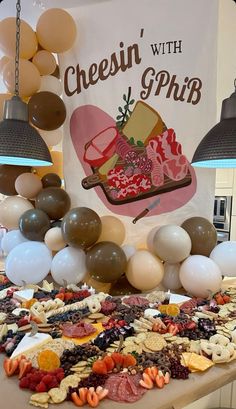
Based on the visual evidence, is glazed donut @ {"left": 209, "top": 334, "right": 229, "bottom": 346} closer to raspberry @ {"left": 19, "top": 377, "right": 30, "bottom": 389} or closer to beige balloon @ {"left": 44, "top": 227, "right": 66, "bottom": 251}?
raspberry @ {"left": 19, "top": 377, "right": 30, "bottom": 389}

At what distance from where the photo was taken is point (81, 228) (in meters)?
2.11

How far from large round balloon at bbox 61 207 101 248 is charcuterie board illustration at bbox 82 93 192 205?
0.45 meters

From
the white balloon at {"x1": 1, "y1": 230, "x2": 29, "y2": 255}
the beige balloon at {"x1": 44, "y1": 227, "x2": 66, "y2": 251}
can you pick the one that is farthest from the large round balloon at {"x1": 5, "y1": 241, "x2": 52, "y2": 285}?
the white balloon at {"x1": 1, "y1": 230, "x2": 29, "y2": 255}

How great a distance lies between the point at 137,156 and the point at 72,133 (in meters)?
0.57

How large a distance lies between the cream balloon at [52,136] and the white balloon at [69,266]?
3.08ft

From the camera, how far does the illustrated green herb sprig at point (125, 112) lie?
2543 mm

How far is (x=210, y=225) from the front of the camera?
2.33 meters

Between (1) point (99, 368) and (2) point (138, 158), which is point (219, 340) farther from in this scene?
(2) point (138, 158)

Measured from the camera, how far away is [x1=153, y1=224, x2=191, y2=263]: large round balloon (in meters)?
2.13

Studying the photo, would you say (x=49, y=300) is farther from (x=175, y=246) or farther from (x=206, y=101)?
(x=206, y=101)

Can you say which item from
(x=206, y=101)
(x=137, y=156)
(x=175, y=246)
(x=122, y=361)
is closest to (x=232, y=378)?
(x=122, y=361)

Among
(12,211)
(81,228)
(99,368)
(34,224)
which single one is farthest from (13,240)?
(99,368)

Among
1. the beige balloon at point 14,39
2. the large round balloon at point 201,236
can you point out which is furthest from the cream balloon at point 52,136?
the large round balloon at point 201,236

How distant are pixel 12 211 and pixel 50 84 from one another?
1029mm
